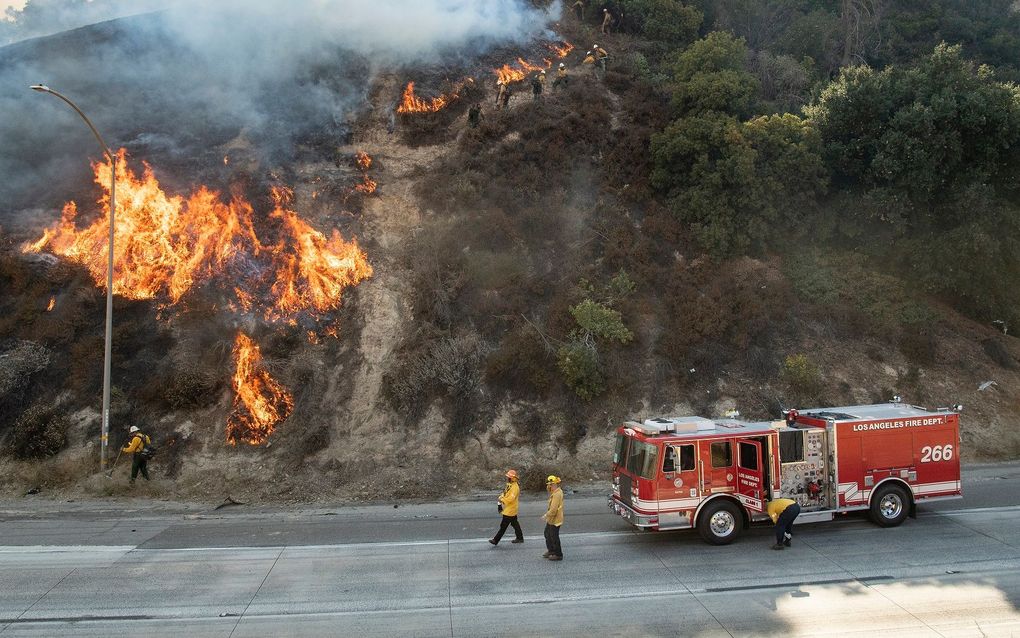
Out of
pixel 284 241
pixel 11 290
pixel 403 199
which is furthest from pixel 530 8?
pixel 11 290

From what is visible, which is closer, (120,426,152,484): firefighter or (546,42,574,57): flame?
(120,426,152,484): firefighter

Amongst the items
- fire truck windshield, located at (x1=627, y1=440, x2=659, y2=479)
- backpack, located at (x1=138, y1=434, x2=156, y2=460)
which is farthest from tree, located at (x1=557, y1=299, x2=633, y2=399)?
backpack, located at (x1=138, y1=434, x2=156, y2=460)

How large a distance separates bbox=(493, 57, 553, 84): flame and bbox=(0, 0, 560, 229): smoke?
6.72ft

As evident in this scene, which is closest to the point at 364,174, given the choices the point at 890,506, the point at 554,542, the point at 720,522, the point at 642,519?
the point at 554,542

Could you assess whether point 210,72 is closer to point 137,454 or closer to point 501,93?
point 501,93

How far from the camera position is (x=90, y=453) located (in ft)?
54.8

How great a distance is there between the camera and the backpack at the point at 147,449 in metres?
15.9

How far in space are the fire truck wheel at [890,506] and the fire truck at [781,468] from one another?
0.02 meters

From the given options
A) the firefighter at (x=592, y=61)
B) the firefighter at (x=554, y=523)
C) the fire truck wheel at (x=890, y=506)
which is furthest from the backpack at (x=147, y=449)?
the firefighter at (x=592, y=61)

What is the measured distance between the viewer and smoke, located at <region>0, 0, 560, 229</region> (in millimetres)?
25172

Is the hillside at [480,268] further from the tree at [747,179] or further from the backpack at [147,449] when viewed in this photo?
the backpack at [147,449]

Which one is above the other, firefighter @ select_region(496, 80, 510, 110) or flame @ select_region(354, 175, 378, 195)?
firefighter @ select_region(496, 80, 510, 110)

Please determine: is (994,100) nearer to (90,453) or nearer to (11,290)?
(90,453)

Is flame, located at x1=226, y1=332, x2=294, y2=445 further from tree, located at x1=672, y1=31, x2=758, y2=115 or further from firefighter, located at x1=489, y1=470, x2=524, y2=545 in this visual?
tree, located at x1=672, y1=31, x2=758, y2=115
